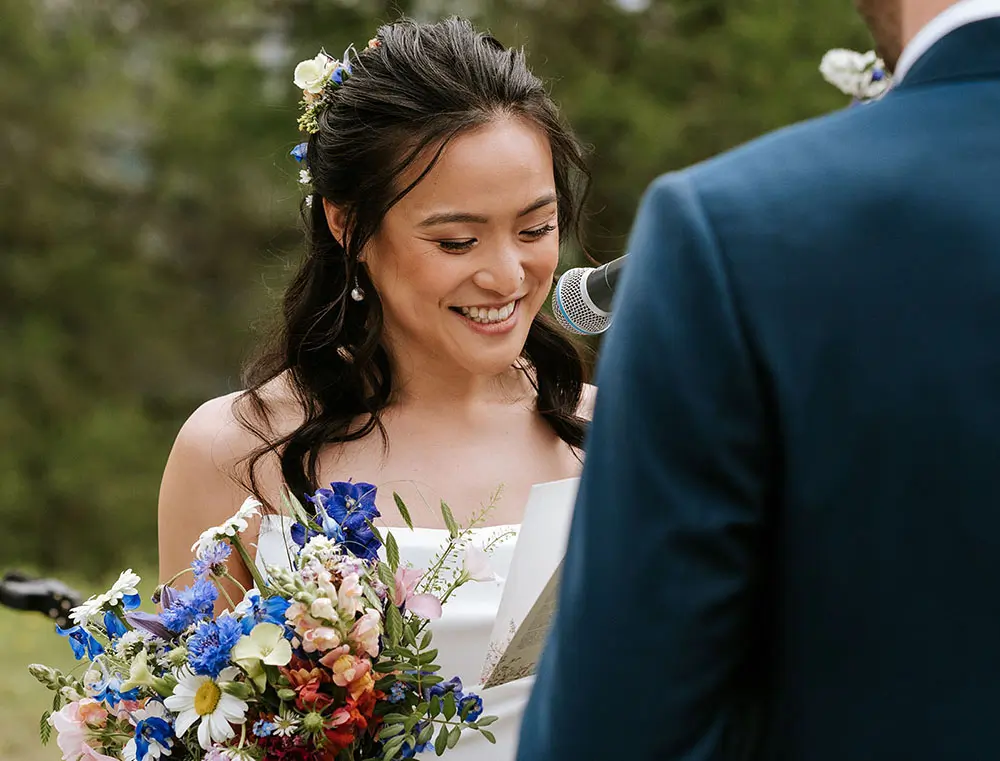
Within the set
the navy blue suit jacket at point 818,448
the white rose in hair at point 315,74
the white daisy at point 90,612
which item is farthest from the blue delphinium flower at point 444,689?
the white rose in hair at point 315,74

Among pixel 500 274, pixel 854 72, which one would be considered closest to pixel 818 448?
pixel 500 274

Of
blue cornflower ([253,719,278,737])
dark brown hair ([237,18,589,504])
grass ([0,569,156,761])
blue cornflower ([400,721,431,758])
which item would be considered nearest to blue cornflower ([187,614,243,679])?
blue cornflower ([253,719,278,737])

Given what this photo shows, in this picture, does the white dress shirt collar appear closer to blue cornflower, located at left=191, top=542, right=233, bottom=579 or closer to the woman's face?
blue cornflower, located at left=191, top=542, right=233, bottom=579

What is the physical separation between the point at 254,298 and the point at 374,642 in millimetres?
10128

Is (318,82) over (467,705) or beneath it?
over

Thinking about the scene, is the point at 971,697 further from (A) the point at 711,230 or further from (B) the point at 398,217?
(B) the point at 398,217

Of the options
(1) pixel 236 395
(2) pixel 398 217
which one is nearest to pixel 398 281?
(2) pixel 398 217

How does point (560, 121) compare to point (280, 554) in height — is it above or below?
above

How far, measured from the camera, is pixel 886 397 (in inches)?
43.9

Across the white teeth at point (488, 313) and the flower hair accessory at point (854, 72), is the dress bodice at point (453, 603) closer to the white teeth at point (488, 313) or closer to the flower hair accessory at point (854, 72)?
the white teeth at point (488, 313)

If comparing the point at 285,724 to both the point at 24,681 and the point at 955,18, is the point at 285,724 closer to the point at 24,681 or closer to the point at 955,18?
the point at 955,18

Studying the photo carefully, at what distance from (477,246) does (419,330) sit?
0.82ft

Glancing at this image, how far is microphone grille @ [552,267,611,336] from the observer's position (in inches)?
101

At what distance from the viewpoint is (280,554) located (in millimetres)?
2912
